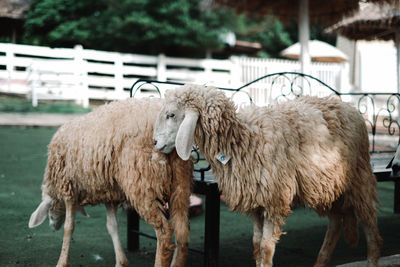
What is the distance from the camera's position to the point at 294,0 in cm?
1027

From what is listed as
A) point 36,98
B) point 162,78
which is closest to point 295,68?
point 162,78

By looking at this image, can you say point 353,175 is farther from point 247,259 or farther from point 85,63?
point 85,63

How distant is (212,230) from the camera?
3.58 meters

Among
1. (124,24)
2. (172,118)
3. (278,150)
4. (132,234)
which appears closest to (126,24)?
(124,24)

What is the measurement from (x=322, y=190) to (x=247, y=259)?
1.50 meters

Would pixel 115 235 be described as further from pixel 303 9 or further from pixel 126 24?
pixel 126 24

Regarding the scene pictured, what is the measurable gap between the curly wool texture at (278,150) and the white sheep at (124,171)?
0.30 metres

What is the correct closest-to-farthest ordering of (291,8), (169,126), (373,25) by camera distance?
(169,126)
(373,25)
(291,8)

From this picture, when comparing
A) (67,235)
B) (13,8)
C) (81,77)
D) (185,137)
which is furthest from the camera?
(13,8)

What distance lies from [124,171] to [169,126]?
0.44 m

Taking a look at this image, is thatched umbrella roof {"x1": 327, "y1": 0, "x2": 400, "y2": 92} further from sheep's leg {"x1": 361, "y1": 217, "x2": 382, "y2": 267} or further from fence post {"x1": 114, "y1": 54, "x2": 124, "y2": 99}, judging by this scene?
fence post {"x1": 114, "y1": 54, "x2": 124, "y2": 99}

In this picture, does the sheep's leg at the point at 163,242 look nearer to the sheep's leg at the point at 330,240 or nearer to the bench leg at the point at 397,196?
the sheep's leg at the point at 330,240

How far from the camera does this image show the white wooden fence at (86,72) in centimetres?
1334

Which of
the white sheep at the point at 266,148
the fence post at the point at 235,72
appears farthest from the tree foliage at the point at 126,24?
the white sheep at the point at 266,148
